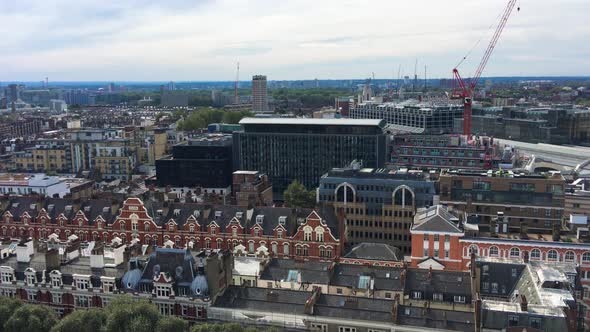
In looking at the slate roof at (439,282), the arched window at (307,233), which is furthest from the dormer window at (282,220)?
the slate roof at (439,282)

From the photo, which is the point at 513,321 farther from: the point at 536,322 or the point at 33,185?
the point at 33,185

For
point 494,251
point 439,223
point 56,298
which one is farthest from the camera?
point 439,223

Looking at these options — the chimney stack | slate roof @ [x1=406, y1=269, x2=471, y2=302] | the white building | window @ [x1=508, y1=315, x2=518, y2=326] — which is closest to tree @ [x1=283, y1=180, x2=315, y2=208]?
the white building

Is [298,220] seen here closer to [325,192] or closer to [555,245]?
[325,192]

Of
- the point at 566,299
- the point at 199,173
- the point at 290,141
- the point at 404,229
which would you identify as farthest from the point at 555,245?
the point at 199,173

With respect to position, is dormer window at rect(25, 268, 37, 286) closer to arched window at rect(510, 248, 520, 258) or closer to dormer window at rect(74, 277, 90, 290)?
dormer window at rect(74, 277, 90, 290)

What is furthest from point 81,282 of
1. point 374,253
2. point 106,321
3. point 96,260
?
point 374,253
